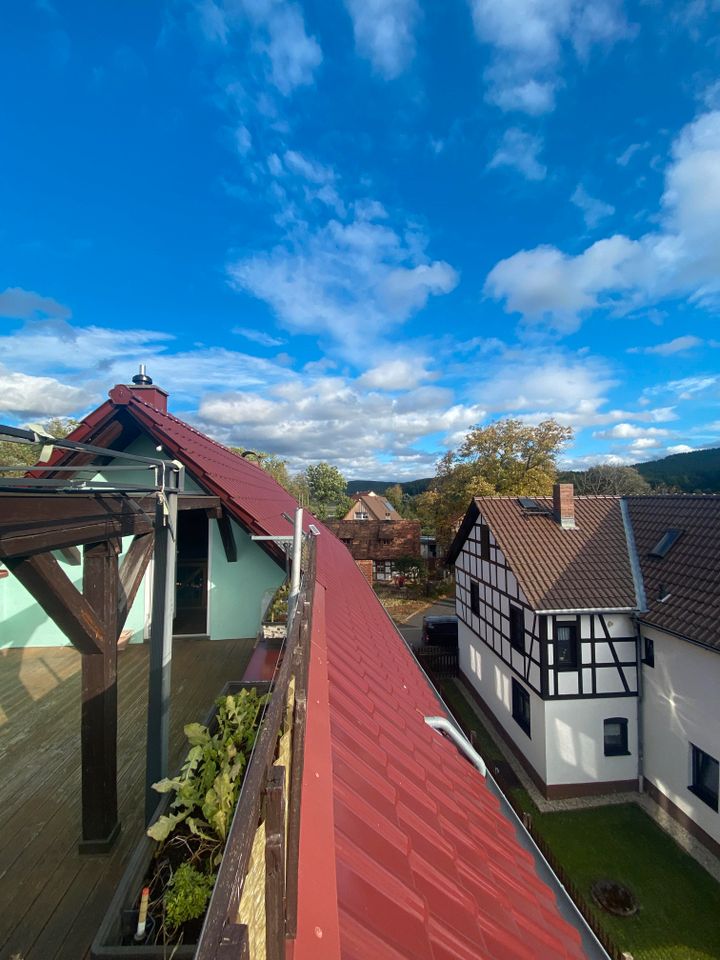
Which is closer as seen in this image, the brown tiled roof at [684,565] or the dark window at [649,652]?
the brown tiled roof at [684,565]

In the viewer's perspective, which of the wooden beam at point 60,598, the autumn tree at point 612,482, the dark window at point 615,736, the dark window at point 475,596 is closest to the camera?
the wooden beam at point 60,598

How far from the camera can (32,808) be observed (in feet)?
11.9

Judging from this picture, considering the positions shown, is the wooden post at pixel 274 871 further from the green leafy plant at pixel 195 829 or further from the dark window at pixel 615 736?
the dark window at pixel 615 736

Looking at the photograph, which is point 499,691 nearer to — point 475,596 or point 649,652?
point 475,596

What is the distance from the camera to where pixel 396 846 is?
4.56 ft

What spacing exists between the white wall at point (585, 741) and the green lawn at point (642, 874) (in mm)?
654

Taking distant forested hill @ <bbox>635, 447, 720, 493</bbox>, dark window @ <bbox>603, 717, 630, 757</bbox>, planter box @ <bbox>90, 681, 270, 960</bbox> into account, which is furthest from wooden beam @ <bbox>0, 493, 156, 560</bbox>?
distant forested hill @ <bbox>635, 447, 720, 493</bbox>

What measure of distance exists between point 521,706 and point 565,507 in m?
5.54

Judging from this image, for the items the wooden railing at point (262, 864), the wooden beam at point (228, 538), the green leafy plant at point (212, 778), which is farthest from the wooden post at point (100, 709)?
the wooden beam at point (228, 538)

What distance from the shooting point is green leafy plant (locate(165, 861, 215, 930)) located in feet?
5.39

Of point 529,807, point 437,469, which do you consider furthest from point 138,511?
point 437,469

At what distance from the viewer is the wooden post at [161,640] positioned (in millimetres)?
3424

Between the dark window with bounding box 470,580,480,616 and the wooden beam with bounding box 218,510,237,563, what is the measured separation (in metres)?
9.89

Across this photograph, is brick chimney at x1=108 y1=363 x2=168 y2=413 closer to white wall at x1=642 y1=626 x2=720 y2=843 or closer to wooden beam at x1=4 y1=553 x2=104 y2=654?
wooden beam at x1=4 y1=553 x2=104 y2=654
